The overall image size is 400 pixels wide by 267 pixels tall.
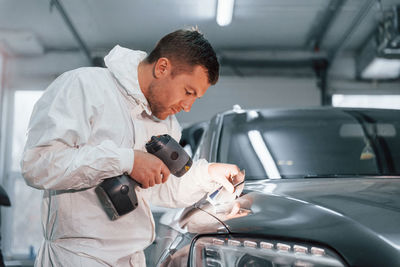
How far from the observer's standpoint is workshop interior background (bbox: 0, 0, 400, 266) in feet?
23.4

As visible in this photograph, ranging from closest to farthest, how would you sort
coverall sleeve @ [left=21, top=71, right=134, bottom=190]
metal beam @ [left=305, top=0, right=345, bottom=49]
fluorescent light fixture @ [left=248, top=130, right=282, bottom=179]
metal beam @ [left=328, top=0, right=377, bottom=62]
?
coverall sleeve @ [left=21, top=71, right=134, bottom=190] → fluorescent light fixture @ [left=248, top=130, right=282, bottom=179] → metal beam @ [left=328, top=0, right=377, bottom=62] → metal beam @ [left=305, top=0, right=345, bottom=49]

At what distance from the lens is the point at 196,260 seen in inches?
53.2

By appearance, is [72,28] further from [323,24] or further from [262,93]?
[323,24]

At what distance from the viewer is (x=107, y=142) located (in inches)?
55.1

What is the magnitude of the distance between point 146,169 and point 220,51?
7.87 metres

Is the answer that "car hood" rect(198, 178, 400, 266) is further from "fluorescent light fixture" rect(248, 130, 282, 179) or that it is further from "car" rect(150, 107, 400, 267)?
"fluorescent light fixture" rect(248, 130, 282, 179)

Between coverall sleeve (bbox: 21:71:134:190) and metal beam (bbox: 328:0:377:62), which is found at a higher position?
metal beam (bbox: 328:0:377:62)

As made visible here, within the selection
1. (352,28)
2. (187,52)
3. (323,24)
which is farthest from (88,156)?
(323,24)

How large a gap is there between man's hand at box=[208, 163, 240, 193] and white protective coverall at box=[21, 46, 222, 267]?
0.88ft

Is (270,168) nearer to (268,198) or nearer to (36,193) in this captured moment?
(268,198)

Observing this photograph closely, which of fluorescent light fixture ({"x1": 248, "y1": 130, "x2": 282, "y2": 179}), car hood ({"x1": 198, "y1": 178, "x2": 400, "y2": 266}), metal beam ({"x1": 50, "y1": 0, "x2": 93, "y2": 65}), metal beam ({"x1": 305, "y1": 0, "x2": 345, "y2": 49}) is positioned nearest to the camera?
car hood ({"x1": 198, "y1": 178, "x2": 400, "y2": 266})

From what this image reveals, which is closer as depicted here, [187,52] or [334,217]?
[334,217]

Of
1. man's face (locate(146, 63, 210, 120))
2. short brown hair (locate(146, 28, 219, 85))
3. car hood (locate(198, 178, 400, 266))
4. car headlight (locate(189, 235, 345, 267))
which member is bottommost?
car headlight (locate(189, 235, 345, 267))

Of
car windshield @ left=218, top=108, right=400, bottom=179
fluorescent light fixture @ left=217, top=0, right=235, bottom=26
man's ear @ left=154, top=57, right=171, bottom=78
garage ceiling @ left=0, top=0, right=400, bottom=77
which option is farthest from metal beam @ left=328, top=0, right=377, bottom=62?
man's ear @ left=154, top=57, right=171, bottom=78
